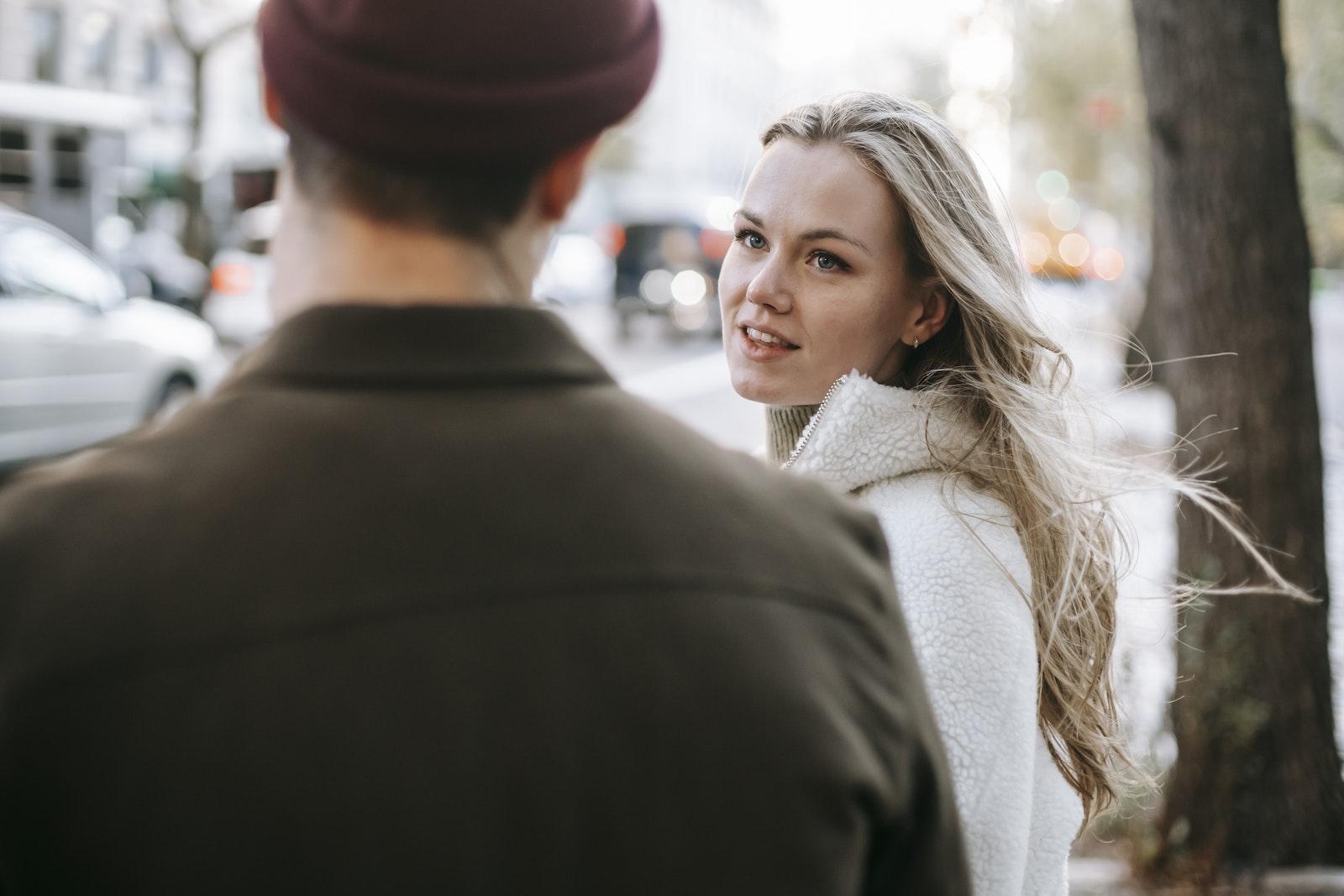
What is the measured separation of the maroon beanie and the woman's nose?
4.00ft

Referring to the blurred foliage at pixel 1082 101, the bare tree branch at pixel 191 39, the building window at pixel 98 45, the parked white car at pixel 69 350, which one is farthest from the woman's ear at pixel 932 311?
the building window at pixel 98 45

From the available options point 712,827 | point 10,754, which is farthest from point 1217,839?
point 10,754

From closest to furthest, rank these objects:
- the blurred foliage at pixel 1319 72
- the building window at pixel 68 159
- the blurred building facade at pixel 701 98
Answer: the blurred foliage at pixel 1319 72
the building window at pixel 68 159
the blurred building facade at pixel 701 98

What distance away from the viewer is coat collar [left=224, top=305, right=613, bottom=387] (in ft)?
3.15

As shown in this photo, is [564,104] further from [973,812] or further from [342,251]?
[973,812]

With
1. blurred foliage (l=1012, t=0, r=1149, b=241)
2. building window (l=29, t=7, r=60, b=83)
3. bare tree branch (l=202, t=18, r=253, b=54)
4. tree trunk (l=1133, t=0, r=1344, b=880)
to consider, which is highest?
building window (l=29, t=7, r=60, b=83)

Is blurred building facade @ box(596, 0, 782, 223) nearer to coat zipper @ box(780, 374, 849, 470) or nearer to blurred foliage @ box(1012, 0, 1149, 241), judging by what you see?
blurred foliage @ box(1012, 0, 1149, 241)

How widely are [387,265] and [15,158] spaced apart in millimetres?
15643

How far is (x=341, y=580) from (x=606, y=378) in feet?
0.86

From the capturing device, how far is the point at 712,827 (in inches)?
38.0

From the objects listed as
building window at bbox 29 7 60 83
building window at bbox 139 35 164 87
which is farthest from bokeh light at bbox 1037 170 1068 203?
building window at bbox 139 35 164 87

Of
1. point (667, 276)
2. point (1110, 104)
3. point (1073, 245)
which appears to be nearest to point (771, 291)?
point (1110, 104)

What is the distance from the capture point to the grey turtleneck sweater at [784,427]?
2.32 meters

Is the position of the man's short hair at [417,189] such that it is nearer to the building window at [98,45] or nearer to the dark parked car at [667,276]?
the dark parked car at [667,276]
